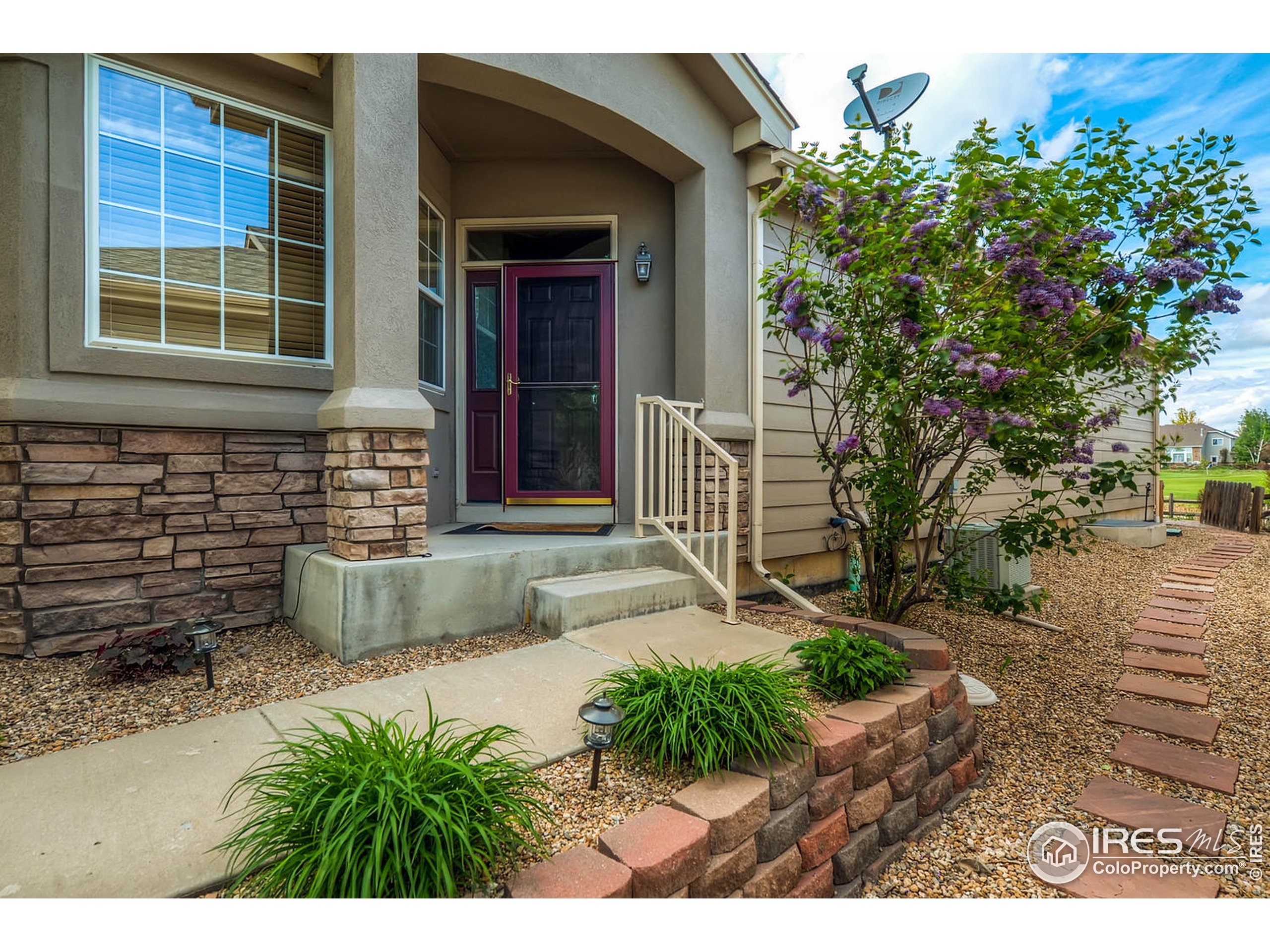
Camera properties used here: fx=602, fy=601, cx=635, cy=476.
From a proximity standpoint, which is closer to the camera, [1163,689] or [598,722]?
[598,722]

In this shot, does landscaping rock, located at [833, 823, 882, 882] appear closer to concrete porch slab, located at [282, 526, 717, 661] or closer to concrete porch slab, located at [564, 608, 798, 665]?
concrete porch slab, located at [564, 608, 798, 665]

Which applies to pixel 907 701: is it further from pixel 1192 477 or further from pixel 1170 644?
pixel 1192 477

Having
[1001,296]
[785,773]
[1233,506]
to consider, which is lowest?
[785,773]

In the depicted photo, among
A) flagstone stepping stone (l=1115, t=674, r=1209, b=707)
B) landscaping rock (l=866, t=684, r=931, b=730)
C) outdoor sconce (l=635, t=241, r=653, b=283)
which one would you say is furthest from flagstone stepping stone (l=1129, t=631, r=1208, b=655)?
outdoor sconce (l=635, t=241, r=653, b=283)

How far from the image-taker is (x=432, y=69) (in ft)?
9.70

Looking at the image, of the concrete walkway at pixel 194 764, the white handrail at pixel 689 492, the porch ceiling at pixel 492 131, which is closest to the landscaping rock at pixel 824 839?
the concrete walkway at pixel 194 764

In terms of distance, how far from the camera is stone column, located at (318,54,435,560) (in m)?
2.65

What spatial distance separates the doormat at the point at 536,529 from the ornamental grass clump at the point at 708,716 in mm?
1853

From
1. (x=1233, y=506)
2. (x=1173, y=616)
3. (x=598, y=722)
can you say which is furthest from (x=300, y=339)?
(x=1233, y=506)

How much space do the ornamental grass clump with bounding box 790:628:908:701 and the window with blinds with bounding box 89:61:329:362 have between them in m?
2.88

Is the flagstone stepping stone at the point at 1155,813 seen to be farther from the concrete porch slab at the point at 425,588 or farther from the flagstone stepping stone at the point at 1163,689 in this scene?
the concrete porch slab at the point at 425,588

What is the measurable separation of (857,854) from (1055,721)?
1.55m

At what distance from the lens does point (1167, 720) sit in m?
2.69
